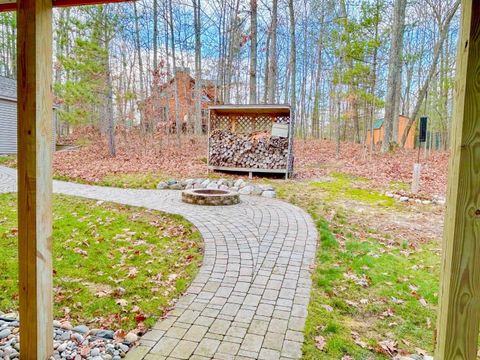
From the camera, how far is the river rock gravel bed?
2193 mm

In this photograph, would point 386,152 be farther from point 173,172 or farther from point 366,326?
point 366,326

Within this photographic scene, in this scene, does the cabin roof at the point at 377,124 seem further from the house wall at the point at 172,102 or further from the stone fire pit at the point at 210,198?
the stone fire pit at the point at 210,198

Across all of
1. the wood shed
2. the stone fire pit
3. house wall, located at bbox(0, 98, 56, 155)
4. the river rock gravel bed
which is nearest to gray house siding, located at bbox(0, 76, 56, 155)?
house wall, located at bbox(0, 98, 56, 155)

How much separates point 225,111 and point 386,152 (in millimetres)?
7232

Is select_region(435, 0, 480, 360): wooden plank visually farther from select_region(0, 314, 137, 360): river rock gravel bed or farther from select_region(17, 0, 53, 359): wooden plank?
select_region(17, 0, 53, 359): wooden plank

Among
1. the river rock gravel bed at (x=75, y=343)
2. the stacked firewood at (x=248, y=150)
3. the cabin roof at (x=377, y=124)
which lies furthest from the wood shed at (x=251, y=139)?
the cabin roof at (x=377, y=124)

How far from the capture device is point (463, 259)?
1376mm

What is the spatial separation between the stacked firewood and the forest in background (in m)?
2.87

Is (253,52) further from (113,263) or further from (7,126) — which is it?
(7,126)

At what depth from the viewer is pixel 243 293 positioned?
323cm

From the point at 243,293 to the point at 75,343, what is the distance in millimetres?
1482

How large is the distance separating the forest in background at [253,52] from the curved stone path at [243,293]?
8.75m

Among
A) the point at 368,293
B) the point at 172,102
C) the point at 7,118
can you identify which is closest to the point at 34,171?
the point at 368,293

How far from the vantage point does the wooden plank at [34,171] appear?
6.20ft
